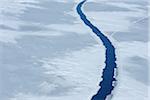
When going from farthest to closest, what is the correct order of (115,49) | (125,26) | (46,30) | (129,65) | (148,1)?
(148,1) → (125,26) → (46,30) → (115,49) → (129,65)

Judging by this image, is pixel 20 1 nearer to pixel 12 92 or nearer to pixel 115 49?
pixel 115 49

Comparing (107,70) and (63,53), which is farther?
(63,53)

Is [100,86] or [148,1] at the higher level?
[100,86]

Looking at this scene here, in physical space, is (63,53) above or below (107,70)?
above

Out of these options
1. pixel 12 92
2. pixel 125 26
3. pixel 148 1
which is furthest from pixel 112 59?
pixel 148 1

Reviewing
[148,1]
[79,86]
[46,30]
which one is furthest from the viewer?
[148,1]

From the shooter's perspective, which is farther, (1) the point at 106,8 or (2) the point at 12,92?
(1) the point at 106,8

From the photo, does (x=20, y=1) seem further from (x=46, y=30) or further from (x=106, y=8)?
(x=46, y=30)
